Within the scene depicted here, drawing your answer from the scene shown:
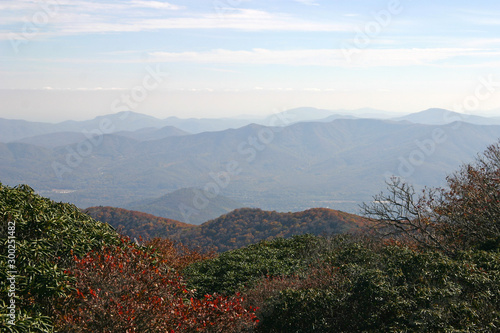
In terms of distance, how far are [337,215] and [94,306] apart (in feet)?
203

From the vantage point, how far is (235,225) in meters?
76.4

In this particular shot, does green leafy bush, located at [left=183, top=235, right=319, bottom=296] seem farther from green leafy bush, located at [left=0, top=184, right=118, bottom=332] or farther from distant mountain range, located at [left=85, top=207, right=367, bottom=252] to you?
distant mountain range, located at [left=85, top=207, right=367, bottom=252]

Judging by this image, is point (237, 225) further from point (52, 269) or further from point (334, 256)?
point (52, 269)

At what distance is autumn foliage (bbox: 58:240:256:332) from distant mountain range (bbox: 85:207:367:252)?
181ft

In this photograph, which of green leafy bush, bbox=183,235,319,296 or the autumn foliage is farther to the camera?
green leafy bush, bbox=183,235,319,296

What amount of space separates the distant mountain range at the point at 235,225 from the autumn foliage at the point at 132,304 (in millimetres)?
55028

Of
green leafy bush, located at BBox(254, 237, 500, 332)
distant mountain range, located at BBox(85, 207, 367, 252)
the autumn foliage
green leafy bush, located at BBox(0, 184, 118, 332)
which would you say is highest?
green leafy bush, located at BBox(0, 184, 118, 332)

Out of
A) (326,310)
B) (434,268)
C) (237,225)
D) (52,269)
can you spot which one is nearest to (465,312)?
(434,268)

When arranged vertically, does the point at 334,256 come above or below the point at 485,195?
below

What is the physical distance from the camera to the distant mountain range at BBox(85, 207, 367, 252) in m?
65.6

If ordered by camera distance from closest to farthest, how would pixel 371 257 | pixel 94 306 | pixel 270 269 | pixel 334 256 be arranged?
pixel 94 306
pixel 371 257
pixel 334 256
pixel 270 269

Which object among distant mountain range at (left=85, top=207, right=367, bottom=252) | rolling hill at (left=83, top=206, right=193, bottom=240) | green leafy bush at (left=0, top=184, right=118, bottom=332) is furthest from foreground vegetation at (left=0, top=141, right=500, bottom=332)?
rolling hill at (left=83, top=206, right=193, bottom=240)

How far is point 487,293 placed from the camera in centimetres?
705

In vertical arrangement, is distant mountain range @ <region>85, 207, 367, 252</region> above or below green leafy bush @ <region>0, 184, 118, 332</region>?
below
